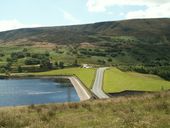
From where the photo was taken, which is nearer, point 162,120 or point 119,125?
point 119,125

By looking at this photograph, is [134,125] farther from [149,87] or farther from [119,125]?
[149,87]

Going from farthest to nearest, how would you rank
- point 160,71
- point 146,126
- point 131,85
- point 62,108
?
point 160,71
point 131,85
point 62,108
point 146,126

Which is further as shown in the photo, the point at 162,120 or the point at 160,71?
the point at 160,71

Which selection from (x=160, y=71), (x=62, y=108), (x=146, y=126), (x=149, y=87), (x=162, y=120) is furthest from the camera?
(x=160, y=71)

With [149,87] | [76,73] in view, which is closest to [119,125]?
[149,87]

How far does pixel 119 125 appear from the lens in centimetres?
1750

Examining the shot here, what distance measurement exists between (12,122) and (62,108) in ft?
34.1

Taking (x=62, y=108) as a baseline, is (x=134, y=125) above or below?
above

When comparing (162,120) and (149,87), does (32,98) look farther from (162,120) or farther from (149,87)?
(162,120)

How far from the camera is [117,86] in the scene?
11669cm

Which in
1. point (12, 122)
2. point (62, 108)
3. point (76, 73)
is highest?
point (12, 122)

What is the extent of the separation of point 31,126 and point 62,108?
11.9 metres

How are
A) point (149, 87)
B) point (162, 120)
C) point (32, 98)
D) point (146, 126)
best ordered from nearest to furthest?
point (146, 126), point (162, 120), point (149, 87), point (32, 98)

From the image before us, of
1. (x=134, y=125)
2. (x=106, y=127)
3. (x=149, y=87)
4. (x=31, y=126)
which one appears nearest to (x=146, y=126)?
(x=134, y=125)
